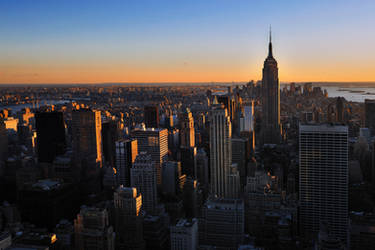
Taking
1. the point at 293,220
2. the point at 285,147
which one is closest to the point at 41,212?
the point at 293,220

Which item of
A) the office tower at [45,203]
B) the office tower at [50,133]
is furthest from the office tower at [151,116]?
the office tower at [45,203]

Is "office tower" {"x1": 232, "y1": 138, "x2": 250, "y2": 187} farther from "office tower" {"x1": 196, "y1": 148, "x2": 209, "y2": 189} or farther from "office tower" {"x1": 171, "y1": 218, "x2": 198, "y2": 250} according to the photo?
"office tower" {"x1": 171, "y1": 218, "x2": 198, "y2": 250}

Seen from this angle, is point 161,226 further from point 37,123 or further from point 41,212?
point 37,123

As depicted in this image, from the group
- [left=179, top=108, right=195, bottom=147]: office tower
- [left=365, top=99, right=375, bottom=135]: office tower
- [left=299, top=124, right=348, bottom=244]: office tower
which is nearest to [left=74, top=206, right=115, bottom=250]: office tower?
[left=299, top=124, right=348, bottom=244]: office tower

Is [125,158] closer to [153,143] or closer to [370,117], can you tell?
[153,143]

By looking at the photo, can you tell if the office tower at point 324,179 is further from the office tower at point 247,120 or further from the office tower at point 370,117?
the office tower at point 247,120

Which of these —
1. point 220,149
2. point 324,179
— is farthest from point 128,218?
point 324,179
